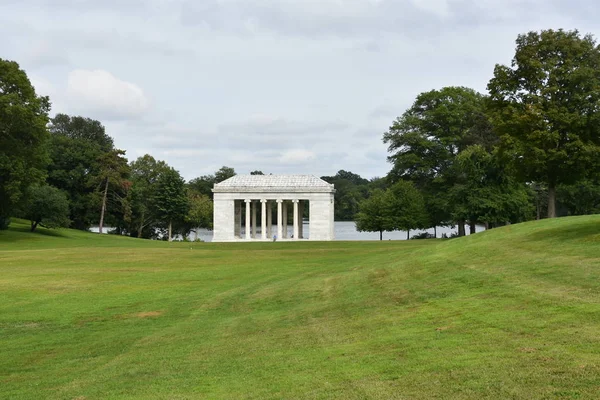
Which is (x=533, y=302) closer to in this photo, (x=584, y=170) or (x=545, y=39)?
(x=584, y=170)

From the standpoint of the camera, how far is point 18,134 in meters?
60.6

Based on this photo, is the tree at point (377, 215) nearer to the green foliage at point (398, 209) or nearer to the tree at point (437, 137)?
the green foliage at point (398, 209)

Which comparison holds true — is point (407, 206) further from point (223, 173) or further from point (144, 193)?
point (223, 173)

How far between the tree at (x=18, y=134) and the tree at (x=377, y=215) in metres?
42.9

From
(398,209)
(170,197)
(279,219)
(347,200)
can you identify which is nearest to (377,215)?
(398,209)

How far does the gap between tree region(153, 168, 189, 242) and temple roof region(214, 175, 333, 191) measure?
13208mm

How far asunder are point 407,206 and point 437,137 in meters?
9.85

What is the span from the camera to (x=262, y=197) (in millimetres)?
90188

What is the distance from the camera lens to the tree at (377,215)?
8138cm

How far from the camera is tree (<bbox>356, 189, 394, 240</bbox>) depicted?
81.4 meters

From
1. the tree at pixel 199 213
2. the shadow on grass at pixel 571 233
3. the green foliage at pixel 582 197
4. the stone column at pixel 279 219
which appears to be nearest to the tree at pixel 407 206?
the green foliage at pixel 582 197

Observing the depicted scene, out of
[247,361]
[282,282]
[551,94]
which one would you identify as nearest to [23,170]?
[282,282]

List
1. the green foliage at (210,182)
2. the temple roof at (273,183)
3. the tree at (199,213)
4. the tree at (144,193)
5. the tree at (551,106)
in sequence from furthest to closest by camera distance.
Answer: the green foliage at (210,182) < the tree at (199,213) < the tree at (144,193) < the temple roof at (273,183) < the tree at (551,106)

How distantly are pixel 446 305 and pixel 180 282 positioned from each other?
55.9 ft
